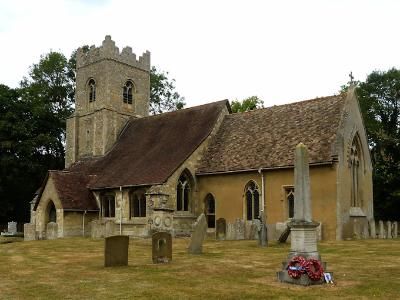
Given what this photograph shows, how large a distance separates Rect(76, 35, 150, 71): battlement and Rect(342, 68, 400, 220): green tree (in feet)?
65.9

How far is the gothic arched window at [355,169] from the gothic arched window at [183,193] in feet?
31.6

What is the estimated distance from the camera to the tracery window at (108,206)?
106 feet

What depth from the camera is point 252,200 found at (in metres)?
28.3

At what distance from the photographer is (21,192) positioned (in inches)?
1801

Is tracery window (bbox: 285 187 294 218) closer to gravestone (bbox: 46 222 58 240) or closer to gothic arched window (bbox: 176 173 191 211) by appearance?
gothic arched window (bbox: 176 173 191 211)

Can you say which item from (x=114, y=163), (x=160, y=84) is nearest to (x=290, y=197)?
(x=114, y=163)

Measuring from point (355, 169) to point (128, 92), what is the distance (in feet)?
64.6

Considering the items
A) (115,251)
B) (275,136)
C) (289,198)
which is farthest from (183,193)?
(115,251)

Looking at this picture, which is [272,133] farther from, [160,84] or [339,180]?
[160,84]

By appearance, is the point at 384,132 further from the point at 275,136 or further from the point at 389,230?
the point at 275,136

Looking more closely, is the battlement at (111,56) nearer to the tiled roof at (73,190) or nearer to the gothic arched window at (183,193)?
the tiled roof at (73,190)

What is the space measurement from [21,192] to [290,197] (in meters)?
28.6

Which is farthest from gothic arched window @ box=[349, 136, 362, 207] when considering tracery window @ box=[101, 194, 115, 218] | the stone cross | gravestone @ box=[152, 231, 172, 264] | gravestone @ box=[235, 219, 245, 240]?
the stone cross

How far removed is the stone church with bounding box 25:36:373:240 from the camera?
26.0m
